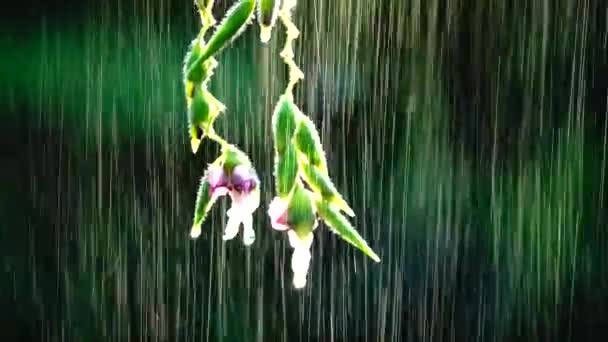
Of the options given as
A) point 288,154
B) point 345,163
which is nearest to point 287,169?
point 288,154

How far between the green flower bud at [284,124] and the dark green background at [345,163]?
0.95 m

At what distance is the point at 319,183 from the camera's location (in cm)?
41

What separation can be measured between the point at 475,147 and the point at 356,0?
0.32 metres

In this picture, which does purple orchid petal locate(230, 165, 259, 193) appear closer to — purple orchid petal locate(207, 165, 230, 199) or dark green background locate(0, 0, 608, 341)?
purple orchid petal locate(207, 165, 230, 199)

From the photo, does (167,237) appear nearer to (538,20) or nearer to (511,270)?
(511,270)

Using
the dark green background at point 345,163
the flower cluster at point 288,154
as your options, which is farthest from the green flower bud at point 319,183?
the dark green background at point 345,163

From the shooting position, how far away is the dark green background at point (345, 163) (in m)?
1.39

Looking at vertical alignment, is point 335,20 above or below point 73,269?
above

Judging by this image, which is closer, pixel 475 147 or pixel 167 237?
pixel 475 147

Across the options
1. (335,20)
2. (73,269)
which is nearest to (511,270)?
(335,20)

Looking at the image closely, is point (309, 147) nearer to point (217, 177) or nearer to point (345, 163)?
point (217, 177)

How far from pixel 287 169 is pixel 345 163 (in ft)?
3.41

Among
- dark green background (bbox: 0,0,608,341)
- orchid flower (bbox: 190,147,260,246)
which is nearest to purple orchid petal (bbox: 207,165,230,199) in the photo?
orchid flower (bbox: 190,147,260,246)

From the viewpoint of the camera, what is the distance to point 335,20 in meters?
1.47
